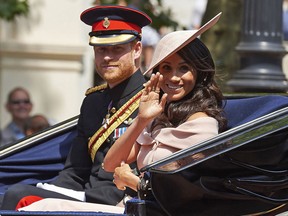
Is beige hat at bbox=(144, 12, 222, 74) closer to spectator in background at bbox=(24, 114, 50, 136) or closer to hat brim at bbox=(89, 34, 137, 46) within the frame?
hat brim at bbox=(89, 34, 137, 46)

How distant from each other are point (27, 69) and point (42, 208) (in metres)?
7.73

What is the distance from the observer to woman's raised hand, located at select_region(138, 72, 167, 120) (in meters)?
5.12

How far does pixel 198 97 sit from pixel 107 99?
0.91m

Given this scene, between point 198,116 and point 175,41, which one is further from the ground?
point 175,41

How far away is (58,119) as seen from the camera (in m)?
12.6

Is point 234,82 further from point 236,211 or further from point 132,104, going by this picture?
point 236,211

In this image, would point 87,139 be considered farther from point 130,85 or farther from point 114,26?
point 114,26

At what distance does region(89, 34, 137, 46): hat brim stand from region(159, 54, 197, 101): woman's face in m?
0.57

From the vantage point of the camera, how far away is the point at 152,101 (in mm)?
5145

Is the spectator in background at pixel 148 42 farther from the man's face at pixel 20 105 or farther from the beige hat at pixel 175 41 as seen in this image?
the beige hat at pixel 175 41

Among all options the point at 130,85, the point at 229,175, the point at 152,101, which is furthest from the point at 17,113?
the point at 229,175

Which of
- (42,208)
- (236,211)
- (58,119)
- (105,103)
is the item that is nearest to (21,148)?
(105,103)

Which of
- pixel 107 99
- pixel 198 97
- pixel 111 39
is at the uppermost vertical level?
pixel 111 39

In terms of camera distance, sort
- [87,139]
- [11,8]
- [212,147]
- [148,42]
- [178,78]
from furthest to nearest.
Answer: [148,42] < [11,8] < [87,139] < [178,78] < [212,147]
